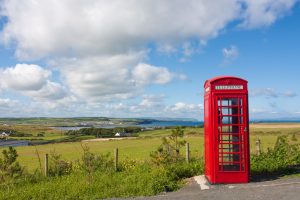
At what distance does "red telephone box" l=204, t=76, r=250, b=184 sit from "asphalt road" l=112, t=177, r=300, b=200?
41cm

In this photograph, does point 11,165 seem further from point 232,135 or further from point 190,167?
point 232,135

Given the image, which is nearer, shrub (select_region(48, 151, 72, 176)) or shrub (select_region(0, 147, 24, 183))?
shrub (select_region(0, 147, 24, 183))

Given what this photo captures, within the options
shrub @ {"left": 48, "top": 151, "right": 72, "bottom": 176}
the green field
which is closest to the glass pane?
shrub @ {"left": 48, "top": 151, "right": 72, "bottom": 176}

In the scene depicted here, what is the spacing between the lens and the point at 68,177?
1388cm

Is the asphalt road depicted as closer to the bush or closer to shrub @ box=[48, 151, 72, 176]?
the bush

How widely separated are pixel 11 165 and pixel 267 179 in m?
8.56

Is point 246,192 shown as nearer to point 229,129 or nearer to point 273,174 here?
point 229,129

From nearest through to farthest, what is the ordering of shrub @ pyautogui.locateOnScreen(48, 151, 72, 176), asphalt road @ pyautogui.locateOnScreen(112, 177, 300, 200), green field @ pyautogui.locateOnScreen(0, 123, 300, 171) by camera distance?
1. asphalt road @ pyautogui.locateOnScreen(112, 177, 300, 200)
2. shrub @ pyautogui.locateOnScreen(48, 151, 72, 176)
3. green field @ pyautogui.locateOnScreen(0, 123, 300, 171)

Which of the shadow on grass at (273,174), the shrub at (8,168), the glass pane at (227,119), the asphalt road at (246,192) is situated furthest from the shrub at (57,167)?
the shadow on grass at (273,174)

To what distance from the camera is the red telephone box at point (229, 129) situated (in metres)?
11.1

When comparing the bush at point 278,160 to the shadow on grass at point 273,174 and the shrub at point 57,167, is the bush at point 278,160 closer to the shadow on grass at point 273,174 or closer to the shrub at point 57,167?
the shadow on grass at point 273,174

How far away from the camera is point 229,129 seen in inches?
442

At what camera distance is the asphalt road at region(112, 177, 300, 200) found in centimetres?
938

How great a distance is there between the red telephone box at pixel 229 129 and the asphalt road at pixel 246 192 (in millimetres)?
407
